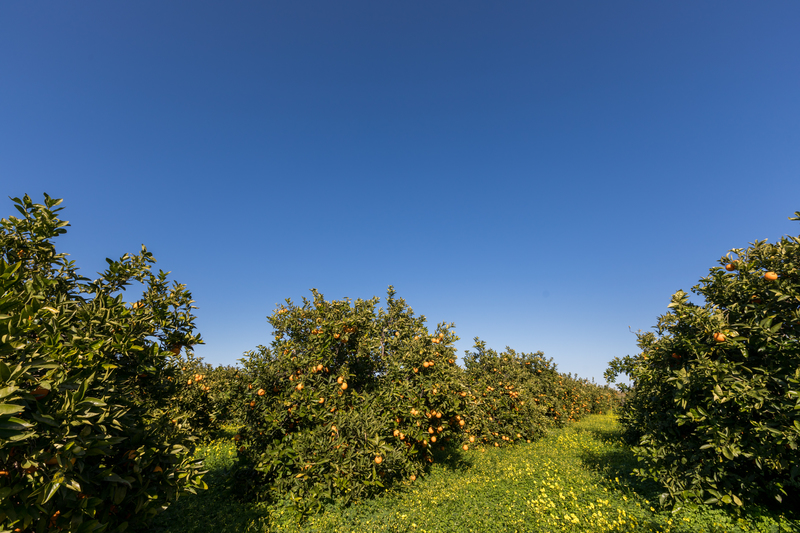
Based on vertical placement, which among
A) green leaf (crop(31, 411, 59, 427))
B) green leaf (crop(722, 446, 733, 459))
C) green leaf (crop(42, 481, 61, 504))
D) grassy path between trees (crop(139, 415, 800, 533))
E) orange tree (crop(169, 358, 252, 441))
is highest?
orange tree (crop(169, 358, 252, 441))

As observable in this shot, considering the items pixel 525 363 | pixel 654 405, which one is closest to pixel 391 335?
pixel 654 405

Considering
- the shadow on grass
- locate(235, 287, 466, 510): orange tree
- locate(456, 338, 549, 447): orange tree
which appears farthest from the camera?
locate(456, 338, 549, 447): orange tree

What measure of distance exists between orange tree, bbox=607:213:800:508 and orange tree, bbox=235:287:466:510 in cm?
464

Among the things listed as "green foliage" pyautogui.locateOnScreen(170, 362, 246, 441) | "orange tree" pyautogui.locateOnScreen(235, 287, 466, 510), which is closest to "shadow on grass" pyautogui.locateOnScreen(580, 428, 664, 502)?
"orange tree" pyautogui.locateOnScreen(235, 287, 466, 510)

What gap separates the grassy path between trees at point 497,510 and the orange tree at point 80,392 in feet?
12.6

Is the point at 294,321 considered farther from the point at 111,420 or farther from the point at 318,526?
the point at 111,420

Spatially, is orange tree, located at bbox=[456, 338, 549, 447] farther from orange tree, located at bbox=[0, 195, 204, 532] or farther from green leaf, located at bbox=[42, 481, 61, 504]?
green leaf, located at bbox=[42, 481, 61, 504]

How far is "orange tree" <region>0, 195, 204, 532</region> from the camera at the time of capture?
8.21 ft

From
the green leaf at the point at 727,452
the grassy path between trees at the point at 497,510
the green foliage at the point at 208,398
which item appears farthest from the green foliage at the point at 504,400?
the green foliage at the point at 208,398

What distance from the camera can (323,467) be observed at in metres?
7.02

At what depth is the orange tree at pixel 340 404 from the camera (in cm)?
714

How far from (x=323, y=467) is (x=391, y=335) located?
4014 mm

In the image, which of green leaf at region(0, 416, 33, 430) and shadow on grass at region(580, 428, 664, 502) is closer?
green leaf at region(0, 416, 33, 430)

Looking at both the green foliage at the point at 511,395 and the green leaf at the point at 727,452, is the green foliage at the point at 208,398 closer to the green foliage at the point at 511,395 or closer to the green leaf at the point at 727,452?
the green foliage at the point at 511,395
